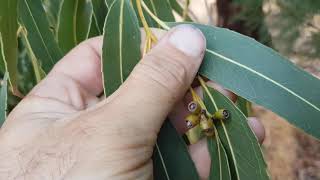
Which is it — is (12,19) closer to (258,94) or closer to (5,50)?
(5,50)

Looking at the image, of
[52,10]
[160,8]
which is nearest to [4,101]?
[160,8]

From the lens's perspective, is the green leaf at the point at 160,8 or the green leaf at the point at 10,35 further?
the green leaf at the point at 160,8

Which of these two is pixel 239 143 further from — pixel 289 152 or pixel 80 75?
pixel 289 152

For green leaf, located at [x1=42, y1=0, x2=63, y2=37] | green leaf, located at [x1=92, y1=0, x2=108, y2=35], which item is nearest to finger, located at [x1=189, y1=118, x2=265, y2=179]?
green leaf, located at [x1=92, y1=0, x2=108, y2=35]

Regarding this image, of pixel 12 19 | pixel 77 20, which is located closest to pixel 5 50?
pixel 12 19

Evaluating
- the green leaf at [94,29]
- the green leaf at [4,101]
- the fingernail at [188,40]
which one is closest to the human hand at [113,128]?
the fingernail at [188,40]

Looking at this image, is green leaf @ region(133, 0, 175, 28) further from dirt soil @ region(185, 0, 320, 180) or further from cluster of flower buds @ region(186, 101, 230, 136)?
dirt soil @ region(185, 0, 320, 180)

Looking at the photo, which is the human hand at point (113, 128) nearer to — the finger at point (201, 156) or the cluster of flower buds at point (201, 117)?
the cluster of flower buds at point (201, 117)
